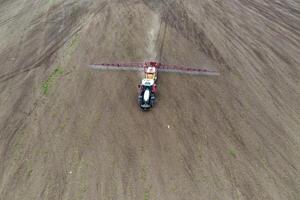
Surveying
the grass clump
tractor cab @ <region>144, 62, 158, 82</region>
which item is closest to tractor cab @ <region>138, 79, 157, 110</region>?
tractor cab @ <region>144, 62, 158, 82</region>

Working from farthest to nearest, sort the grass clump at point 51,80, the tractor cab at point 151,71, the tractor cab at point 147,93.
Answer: the grass clump at point 51,80 < the tractor cab at point 151,71 < the tractor cab at point 147,93

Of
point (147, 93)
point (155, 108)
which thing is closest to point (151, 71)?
point (147, 93)

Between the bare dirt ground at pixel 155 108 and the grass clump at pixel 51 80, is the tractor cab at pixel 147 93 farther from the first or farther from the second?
the grass clump at pixel 51 80

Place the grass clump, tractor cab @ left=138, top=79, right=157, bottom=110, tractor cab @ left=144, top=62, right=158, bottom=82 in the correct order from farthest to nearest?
the grass clump, tractor cab @ left=144, top=62, right=158, bottom=82, tractor cab @ left=138, top=79, right=157, bottom=110

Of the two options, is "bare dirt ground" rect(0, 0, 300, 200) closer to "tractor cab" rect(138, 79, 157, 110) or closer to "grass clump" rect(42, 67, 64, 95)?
"grass clump" rect(42, 67, 64, 95)

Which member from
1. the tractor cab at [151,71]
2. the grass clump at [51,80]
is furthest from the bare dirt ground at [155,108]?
the tractor cab at [151,71]
